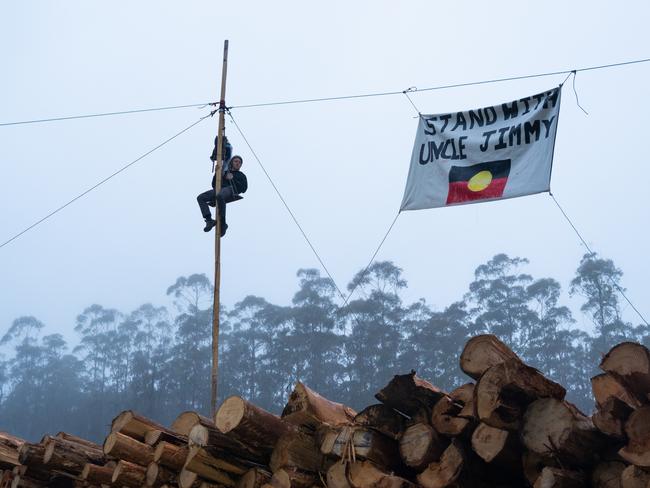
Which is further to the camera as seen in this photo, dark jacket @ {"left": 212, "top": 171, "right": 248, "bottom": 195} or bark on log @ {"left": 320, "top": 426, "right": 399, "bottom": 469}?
dark jacket @ {"left": 212, "top": 171, "right": 248, "bottom": 195}

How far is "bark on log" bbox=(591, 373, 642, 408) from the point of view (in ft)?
15.1

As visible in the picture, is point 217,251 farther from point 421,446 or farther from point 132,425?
point 421,446

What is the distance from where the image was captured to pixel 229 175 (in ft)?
36.1

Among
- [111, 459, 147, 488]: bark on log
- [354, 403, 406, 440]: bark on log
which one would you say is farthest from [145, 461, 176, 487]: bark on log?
[354, 403, 406, 440]: bark on log

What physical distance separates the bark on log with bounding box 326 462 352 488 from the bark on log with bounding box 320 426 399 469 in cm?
8

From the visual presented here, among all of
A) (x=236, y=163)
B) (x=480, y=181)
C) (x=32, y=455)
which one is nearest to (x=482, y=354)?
(x=480, y=181)

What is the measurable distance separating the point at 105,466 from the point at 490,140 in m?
5.46

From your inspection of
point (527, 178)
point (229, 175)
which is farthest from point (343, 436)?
point (229, 175)

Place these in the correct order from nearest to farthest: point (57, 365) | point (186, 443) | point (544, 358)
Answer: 1. point (186, 443)
2. point (544, 358)
3. point (57, 365)

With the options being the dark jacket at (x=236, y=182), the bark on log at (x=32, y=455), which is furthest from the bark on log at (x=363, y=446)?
the dark jacket at (x=236, y=182)

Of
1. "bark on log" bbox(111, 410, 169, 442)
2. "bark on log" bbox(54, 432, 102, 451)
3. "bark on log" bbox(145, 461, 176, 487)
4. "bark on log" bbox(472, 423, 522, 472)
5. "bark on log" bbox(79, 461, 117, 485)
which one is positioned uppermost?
"bark on log" bbox(472, 423, 522, 472)

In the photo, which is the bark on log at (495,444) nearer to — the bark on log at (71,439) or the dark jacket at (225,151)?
the bark on log at (71,439)

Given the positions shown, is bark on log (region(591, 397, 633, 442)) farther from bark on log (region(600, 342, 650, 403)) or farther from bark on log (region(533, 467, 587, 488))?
bark on log (region(533, 467, 587, 488))

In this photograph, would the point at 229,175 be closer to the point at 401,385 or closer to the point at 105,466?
the point at 105,466
